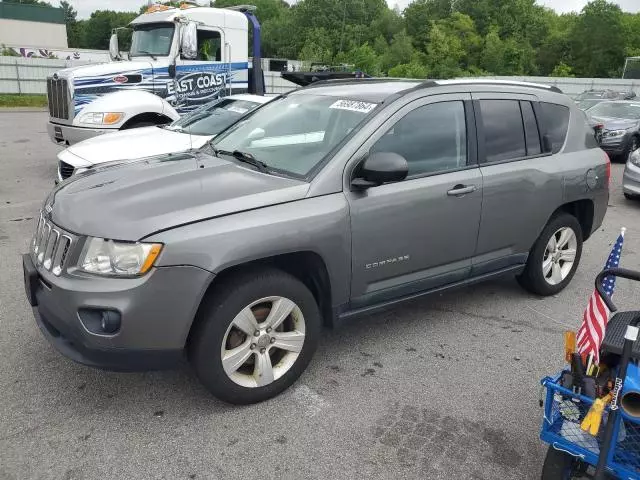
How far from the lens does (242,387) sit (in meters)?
3.06

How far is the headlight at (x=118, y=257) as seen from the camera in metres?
2.69

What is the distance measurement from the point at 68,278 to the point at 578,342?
7.77 ft

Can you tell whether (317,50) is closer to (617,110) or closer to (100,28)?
(617,110)

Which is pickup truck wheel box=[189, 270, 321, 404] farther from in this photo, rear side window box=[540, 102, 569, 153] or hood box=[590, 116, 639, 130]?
hood box=[590, 116, 639, 130]

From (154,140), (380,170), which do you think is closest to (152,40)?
A: (154,140)

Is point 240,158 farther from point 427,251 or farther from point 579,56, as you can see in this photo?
point 579,56

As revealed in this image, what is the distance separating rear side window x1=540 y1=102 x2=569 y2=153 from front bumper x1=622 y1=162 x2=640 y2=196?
4.96 meters

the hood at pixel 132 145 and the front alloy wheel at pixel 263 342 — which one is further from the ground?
the hood at pixel 132 145

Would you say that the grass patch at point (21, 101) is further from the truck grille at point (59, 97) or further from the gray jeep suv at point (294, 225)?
the gray jeep suv at point (294, 225)

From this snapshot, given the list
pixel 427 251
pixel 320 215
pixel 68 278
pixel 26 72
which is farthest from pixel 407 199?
pixel 26 72

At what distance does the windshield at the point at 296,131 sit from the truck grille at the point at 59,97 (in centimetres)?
625

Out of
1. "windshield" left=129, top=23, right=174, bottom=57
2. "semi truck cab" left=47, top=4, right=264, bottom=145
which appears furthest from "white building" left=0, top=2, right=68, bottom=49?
"semi truck cab" left=47, top=4, right=264, bottom=145

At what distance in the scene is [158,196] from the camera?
3.04 m

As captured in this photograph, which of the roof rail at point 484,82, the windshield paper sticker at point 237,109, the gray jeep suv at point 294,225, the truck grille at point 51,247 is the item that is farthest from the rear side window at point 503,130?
the windshield paper sticker at point 237,109
